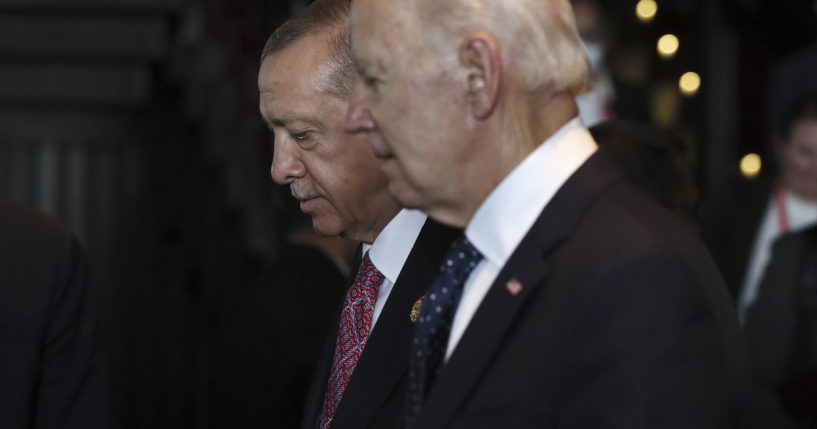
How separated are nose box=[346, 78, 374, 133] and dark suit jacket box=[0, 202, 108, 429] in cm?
102

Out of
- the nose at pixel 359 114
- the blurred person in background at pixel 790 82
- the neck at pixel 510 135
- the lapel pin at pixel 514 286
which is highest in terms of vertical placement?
the nose at pixel 359 114

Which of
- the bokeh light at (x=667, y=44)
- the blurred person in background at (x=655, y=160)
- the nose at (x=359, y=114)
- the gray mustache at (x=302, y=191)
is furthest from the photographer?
the bokeh light at (x=667, y=44)

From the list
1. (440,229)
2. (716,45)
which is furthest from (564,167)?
(716,45)

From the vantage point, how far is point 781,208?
13.0ft

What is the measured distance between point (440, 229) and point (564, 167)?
0.44 m

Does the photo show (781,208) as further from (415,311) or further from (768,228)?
(415,311)

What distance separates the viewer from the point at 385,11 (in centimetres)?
133

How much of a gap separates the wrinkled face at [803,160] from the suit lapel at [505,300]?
285 centimetres

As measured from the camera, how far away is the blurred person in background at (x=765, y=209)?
3881mm

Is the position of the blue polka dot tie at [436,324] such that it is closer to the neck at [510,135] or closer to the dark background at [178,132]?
the neck at [510,135]

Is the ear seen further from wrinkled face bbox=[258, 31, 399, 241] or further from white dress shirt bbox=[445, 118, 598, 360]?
wrinkled face bbox=[258, 31, 399, 241]

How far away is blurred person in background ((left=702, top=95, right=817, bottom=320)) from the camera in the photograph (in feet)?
12.7

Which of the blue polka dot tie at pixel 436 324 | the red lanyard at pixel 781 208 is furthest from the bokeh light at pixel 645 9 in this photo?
the blue polka dot tie at pixel 436 324

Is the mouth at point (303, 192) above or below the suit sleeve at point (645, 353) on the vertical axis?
above
